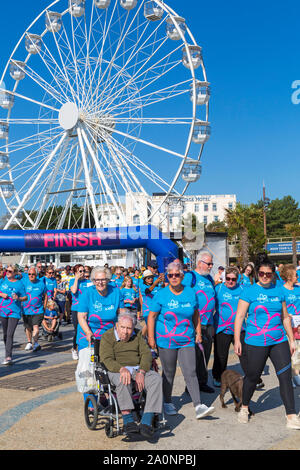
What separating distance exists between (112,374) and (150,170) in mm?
22022

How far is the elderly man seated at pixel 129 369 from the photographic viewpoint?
16.3 ft

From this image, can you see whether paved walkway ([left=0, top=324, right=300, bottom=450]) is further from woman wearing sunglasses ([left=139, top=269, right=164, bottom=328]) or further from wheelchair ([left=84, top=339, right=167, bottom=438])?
woman wearing sunglasses ([left=139, top=269, right=164, bottom=328])

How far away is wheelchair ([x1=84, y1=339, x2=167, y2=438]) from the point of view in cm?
507

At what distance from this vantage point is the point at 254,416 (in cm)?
574

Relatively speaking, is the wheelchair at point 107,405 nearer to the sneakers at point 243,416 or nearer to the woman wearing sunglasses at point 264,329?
the sneakers at point 243,416

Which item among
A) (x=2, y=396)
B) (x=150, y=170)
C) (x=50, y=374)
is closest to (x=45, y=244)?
(x=150, y=170)

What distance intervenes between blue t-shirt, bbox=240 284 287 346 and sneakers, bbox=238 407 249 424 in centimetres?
70

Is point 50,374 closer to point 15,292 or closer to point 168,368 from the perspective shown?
point 15,292

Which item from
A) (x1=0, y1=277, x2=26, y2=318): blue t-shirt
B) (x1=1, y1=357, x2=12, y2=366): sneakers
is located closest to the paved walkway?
(x1=1, y1=357, x2=12, y2=366): sneakers

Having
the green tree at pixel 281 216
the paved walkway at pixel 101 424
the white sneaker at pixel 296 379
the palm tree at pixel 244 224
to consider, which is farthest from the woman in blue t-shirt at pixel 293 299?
the green tree at pixel 281 216

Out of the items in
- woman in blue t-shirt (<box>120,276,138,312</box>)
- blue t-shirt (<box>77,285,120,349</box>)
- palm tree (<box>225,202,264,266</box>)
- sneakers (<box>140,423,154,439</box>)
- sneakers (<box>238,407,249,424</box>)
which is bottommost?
sneakers (<box>238,407,249,424</box>)

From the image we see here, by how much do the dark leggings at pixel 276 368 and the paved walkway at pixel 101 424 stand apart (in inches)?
10.8

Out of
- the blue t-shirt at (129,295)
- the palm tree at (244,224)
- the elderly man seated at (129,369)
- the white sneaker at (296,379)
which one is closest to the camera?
the elderly man seated at (129,369)

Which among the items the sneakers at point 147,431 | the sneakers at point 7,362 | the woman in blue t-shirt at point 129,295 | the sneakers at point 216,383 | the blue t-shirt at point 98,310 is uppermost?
the blue t-shirt at point 98,310
